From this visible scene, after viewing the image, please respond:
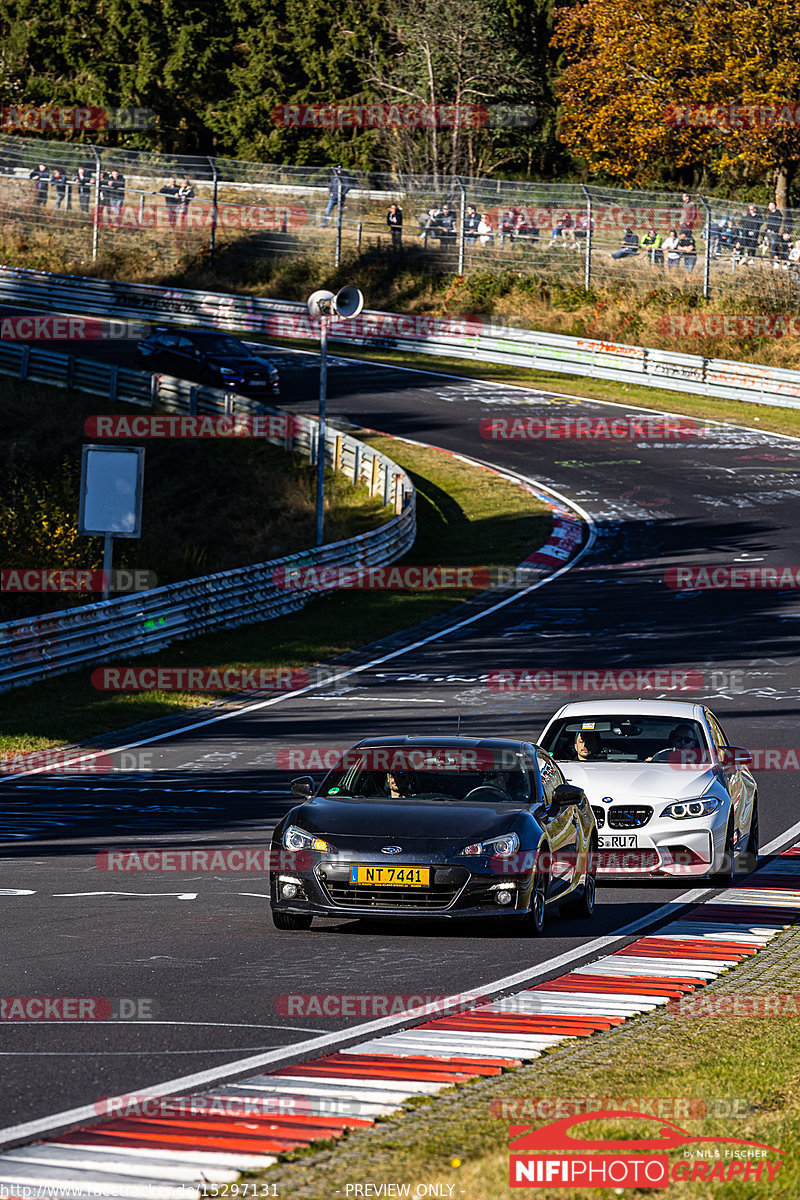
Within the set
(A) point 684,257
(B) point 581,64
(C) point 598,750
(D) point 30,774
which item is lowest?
(D) point 30,774

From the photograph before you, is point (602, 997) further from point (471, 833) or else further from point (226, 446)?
point (226, 446)

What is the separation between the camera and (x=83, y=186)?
63.0 m

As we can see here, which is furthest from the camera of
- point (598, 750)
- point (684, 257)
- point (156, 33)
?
point (156, 33)

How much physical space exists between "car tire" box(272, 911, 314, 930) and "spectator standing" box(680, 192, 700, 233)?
44547mm

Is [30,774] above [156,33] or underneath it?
underneath

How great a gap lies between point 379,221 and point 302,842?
53.0 meters

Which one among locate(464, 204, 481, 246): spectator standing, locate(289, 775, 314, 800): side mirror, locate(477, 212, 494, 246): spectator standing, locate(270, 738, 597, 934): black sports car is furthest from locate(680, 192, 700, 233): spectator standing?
locate(289, 775, 314, 800): side mirror

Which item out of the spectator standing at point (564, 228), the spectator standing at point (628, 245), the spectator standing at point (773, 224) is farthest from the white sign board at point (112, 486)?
the spectator standing at point (564, 228)

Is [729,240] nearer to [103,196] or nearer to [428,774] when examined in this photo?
[103,196]

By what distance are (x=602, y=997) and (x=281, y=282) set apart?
55.5 m

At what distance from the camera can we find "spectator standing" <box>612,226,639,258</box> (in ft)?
178

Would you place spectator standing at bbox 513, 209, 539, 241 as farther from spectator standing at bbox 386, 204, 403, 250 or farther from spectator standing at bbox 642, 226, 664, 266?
spectator standing at bbox 386, 204, 403, 250

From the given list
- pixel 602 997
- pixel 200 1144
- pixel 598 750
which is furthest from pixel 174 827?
pixel 200 1144

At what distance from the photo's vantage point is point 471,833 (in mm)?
9992
